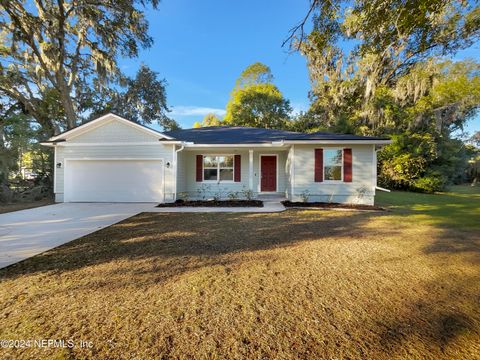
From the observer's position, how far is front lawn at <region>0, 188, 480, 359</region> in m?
1.89

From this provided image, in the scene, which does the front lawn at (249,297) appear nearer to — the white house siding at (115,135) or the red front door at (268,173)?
the white house siding at (115,135)

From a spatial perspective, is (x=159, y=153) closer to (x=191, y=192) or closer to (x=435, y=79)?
(x=191, y=192)

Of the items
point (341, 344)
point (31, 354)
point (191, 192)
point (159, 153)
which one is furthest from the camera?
point (191, 192)

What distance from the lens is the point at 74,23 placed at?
1341cm

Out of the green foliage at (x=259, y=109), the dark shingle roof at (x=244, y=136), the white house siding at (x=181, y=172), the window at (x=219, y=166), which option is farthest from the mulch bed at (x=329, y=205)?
the green foliage at (x=259, y=109)

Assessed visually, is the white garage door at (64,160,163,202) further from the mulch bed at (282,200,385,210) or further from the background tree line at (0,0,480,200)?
the mulch bed at (282,200,385,210)

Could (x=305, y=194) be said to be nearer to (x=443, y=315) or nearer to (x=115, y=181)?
(x=443, y=315)

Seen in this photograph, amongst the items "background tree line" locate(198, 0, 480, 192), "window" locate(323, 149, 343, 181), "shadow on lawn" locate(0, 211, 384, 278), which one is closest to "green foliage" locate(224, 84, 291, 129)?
"background tree line" locate(198, 0, 480, 192)

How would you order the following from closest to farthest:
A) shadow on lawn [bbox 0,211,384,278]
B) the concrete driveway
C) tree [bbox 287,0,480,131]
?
shadow on lawn [bbox 0,211,384,278]
the concrete driveway
tree [bbox 287,0,480,131]

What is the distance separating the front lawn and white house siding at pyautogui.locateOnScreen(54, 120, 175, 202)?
17.5 ft

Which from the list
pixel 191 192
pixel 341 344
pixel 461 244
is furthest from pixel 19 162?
pixel 461 244

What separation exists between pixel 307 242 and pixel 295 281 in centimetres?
180

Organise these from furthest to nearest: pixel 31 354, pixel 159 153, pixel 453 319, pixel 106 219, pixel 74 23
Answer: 1. pixel 74 23
2. pixel 159 153
3. pixel 106 219
4. pixel 453 319
5. pixel 31 354

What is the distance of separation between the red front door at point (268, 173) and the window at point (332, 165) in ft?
8.81
